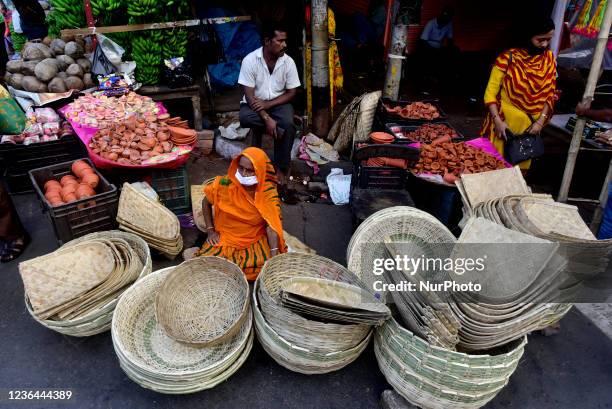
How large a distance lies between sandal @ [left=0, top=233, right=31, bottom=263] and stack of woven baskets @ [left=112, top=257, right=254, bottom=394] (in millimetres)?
1698

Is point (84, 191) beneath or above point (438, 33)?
beneath

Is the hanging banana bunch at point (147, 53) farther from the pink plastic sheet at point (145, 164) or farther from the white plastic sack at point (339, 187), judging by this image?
the white plastic sack at point (339, 187)

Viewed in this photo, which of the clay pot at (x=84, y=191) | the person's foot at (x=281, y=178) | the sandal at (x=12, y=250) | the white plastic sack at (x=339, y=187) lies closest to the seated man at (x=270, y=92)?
the person's foot at (x=281, y=178)

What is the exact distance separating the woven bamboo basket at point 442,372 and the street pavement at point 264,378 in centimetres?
41

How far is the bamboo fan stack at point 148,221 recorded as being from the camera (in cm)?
351

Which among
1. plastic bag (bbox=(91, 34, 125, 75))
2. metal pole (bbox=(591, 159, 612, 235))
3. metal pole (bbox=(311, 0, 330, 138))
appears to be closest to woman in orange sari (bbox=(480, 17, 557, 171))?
metal pole (bbox=(591, 159, 612, 235))

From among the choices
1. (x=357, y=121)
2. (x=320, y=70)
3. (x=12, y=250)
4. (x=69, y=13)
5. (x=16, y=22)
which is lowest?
(x=12, y=250)

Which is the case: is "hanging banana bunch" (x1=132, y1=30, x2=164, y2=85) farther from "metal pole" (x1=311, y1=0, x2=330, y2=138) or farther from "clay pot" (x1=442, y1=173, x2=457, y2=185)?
"clay pot" (x1=442, y1=173, x2=457, y2=185)

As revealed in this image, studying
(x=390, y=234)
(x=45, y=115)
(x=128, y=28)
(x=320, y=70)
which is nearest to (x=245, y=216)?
(x=390, y=234)

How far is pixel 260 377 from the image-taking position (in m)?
2.85

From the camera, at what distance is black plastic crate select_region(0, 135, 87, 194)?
454 centimetres

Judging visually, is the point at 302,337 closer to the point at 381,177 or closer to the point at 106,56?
the point at 381,177

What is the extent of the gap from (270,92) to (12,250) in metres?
2.96

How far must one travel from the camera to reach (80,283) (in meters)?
2.92
